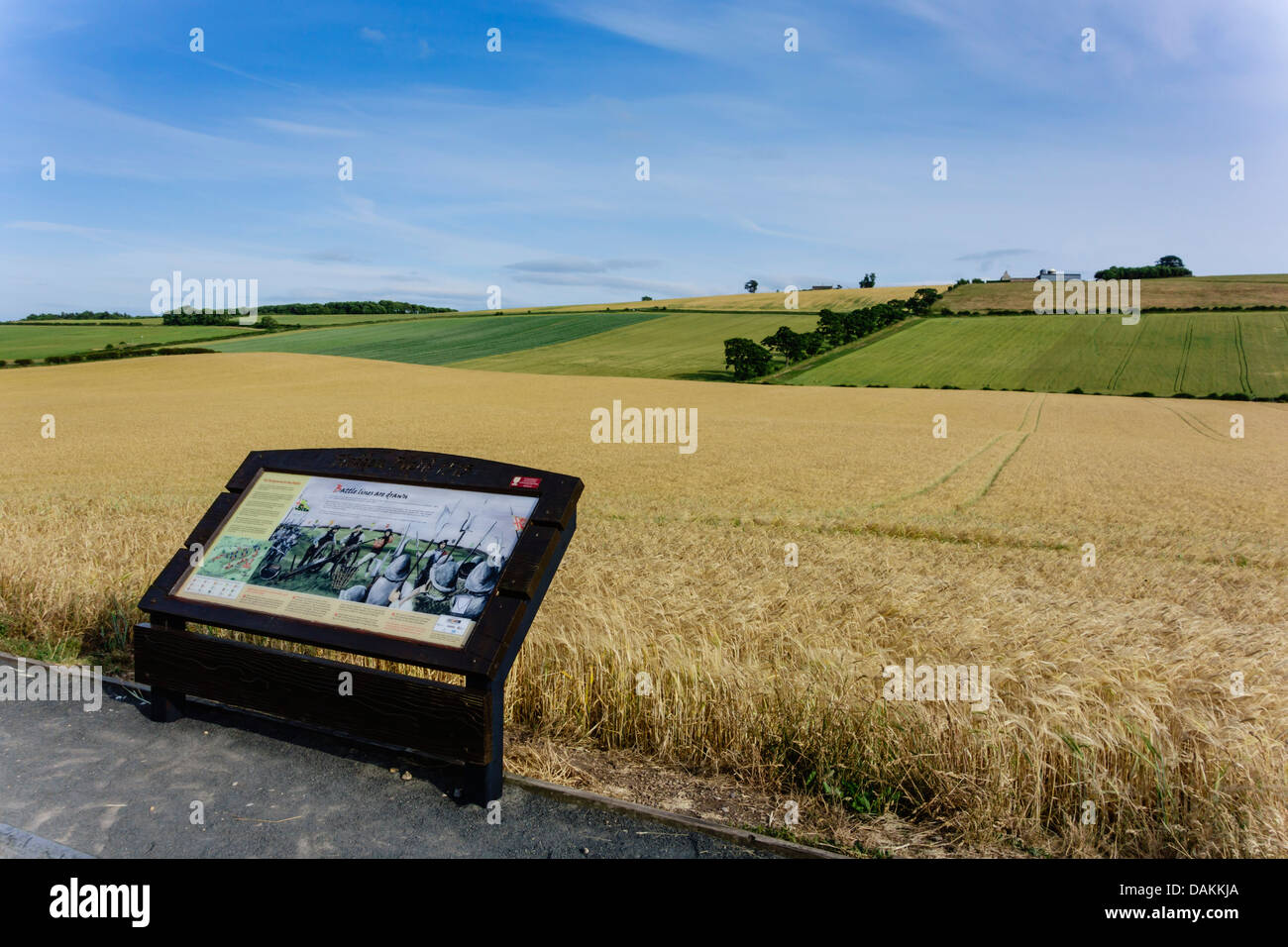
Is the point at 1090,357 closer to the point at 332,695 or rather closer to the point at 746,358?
the point at 746,358

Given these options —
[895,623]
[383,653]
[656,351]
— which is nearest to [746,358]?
[656,351]

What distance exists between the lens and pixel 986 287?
111 meters

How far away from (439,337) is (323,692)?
295 feet

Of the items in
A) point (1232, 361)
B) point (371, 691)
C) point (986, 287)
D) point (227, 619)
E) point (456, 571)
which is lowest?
point (371, 691)

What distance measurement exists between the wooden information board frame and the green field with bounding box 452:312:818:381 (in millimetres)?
61128

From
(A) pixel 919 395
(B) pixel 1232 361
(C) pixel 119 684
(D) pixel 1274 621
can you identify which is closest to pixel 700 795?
(C) pixel 119 684

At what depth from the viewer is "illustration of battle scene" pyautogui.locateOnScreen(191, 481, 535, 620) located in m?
4.46

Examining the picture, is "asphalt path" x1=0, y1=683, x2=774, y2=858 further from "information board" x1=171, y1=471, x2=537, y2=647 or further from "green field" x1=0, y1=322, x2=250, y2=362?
"green field" x1=0, y1=322, x2=250, y2=362

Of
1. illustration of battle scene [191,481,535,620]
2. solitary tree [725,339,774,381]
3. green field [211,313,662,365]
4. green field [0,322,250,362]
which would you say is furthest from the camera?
green field [211,313,662,365]

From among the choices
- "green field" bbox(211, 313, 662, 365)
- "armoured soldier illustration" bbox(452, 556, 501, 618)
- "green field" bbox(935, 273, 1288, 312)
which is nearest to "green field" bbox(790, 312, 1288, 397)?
"green field" bbox(935, 273, 1288, 312)

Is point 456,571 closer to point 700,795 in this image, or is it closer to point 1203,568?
point 700,795

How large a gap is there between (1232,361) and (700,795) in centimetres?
7812
